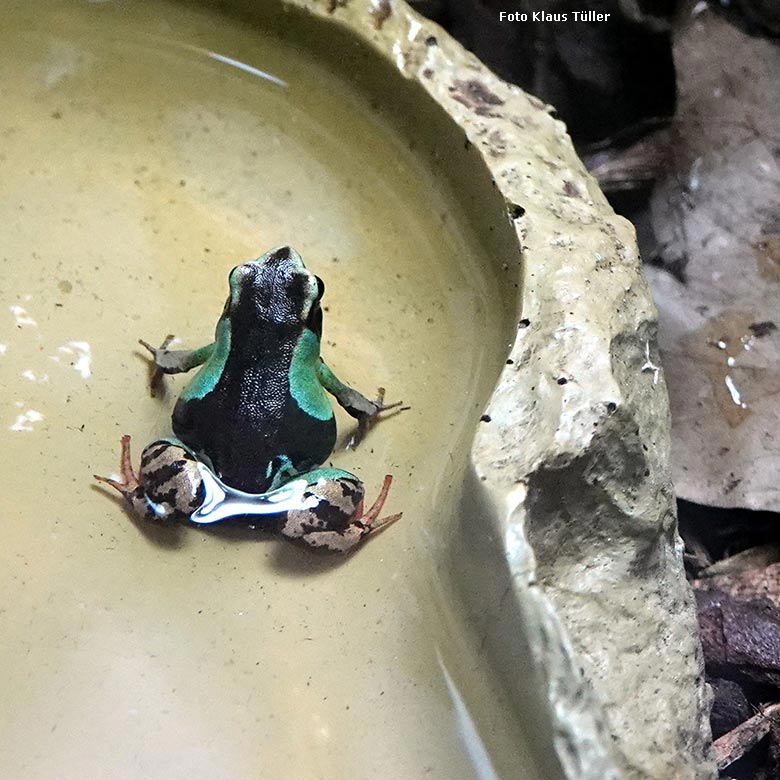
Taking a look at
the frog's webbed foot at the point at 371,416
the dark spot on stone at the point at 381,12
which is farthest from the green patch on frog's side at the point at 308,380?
the dark spot on stone at the point at 381,12

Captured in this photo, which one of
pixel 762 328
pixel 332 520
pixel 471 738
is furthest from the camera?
pixel 762 328

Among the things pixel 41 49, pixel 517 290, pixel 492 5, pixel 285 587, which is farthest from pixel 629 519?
pixel 41 49

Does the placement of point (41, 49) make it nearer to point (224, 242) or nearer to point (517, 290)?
point (224, 242)

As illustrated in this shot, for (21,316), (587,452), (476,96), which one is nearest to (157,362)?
(21,316)

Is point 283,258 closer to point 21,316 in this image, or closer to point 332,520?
point 332,520

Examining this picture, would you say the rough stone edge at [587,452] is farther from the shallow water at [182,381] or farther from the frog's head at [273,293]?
the frog's head at [273,293]

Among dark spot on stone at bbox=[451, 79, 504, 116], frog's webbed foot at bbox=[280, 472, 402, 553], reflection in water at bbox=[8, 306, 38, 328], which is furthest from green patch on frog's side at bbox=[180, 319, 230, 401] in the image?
dark spot on stone at bbox=[451, 79, 504, 116]
